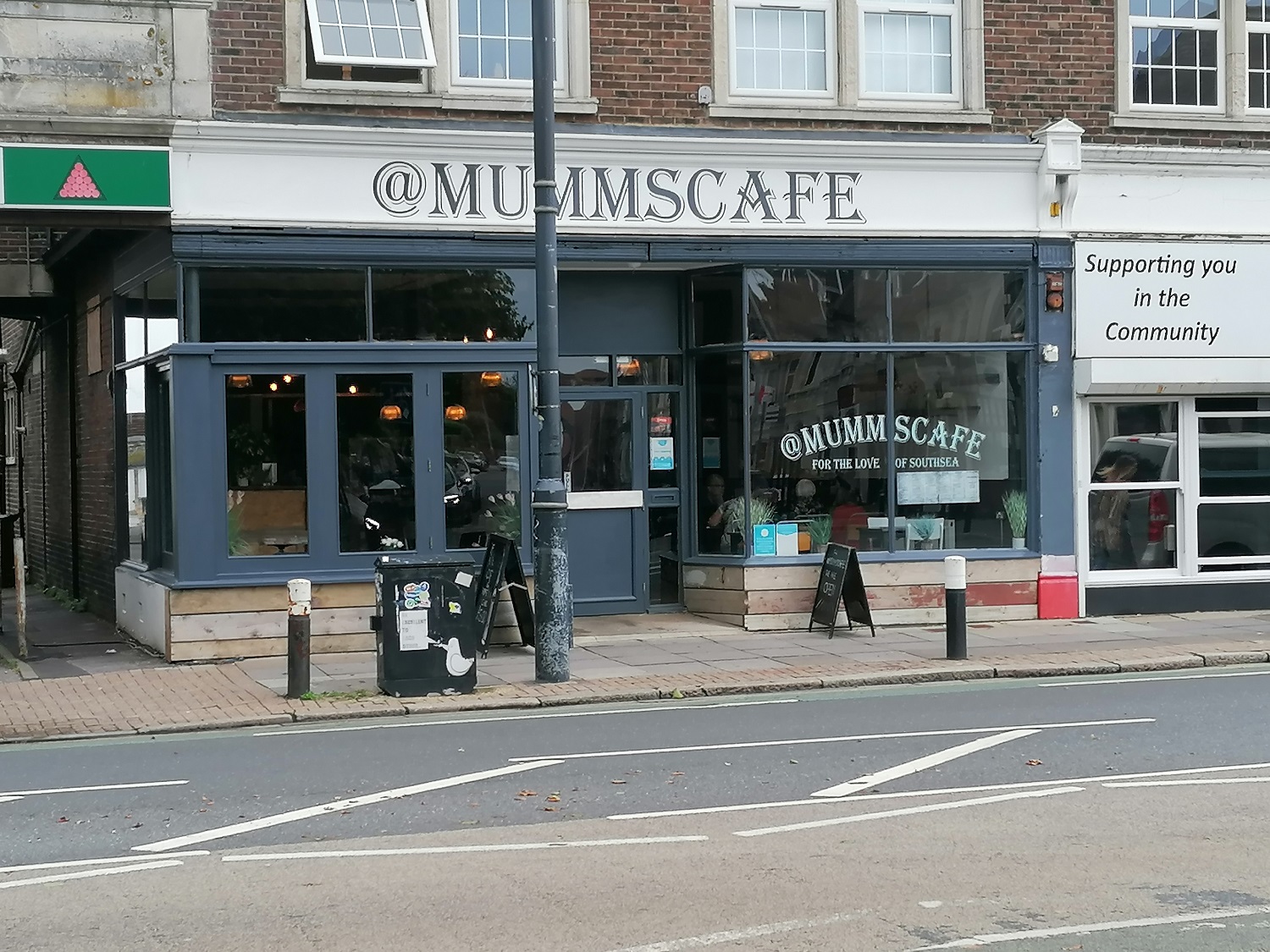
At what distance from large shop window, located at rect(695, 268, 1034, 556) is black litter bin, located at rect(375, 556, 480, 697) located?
4564 mm

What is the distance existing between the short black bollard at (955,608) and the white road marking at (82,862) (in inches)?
309

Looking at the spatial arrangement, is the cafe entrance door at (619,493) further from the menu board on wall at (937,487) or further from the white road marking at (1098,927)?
the white road marking at (1098,927)

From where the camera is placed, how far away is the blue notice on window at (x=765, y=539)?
15703 millimetres

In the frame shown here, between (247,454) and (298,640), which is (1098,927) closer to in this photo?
(298,640)

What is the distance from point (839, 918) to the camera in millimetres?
5730

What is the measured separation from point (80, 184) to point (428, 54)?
341cm

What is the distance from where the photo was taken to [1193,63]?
1669 cm

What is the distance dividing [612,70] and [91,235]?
229 inches

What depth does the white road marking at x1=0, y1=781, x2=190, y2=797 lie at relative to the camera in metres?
8.58

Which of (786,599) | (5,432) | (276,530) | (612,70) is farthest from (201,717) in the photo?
(5,432)

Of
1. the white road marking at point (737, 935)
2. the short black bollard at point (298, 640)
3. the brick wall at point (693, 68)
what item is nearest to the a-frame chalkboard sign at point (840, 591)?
the brick wall at point (693, 68)

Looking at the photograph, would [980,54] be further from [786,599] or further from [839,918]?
[839,918]

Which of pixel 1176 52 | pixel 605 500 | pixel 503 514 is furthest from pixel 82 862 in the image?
pixel 1176 52

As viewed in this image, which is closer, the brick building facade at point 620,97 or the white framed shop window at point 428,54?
the brick building facade at point 620,97
